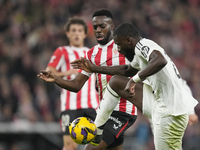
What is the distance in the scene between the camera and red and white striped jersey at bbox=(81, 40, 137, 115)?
4.43 m

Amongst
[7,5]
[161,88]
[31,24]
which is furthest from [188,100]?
[7,5]

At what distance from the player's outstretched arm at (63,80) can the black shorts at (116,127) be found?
23.7 inches

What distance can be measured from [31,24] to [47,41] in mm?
1033

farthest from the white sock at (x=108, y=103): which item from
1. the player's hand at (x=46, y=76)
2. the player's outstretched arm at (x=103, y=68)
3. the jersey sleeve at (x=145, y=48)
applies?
the player's hand at (x=46, y=76)

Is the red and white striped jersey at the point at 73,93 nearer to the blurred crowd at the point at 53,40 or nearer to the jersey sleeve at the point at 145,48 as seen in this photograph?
the jersey sleeve at the point at 145,48

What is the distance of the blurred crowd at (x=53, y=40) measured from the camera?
8680mm

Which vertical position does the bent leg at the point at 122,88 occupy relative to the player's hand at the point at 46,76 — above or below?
below

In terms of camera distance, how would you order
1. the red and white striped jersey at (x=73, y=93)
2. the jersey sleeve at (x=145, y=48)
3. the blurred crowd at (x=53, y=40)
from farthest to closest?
the blurred crowd at (x=53, y=40) < the red and white striped jersey at (x=73, y=93) < the jersey sleeve at (x=145, y=48)

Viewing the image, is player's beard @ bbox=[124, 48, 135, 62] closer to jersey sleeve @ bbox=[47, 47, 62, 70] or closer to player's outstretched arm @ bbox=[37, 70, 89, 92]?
player's outstretched arm @ bbox=[37, 70, 89, 92]

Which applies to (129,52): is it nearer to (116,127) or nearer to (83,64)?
(83,64)

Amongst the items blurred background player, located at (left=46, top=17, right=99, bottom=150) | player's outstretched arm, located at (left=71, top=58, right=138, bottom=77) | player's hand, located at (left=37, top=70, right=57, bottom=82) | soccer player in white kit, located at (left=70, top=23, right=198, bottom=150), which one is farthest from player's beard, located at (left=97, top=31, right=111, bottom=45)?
blurred background player, located at (left=46, top=17, right=99, bottom=150)

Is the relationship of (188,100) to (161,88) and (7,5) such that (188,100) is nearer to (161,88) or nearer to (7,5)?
(161,88)

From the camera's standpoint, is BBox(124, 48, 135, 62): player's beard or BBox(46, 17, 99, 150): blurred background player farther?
BBox(46, 17, 99, 150): blurred background player

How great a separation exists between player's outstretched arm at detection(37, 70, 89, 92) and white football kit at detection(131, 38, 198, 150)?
41.8 inches
